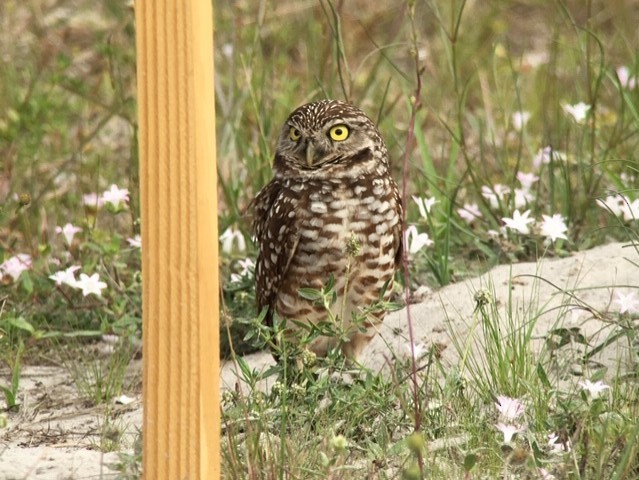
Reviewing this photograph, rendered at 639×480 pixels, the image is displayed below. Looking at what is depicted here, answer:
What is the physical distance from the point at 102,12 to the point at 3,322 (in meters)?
4.22

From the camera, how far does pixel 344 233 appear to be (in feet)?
12.1

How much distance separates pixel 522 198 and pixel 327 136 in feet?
3.79

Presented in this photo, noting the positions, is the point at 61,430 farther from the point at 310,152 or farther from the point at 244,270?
the point at 244,270

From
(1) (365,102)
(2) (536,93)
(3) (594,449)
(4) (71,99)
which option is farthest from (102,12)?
(3) (594,449)

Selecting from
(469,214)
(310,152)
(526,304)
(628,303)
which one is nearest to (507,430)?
(628,303)

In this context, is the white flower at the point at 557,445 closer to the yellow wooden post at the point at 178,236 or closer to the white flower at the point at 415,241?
the yellow wooden post at the point at 178,236

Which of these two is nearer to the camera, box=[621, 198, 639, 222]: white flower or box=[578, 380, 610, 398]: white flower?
box=[578, 380, 610, 398]: white flower

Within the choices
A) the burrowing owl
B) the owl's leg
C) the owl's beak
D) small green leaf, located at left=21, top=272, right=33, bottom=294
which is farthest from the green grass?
the owl's beak

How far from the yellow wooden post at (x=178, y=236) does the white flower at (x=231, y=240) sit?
233 cm

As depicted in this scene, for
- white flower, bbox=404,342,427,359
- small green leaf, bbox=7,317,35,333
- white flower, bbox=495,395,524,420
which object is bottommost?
white flower, bbox=495,395,524,420

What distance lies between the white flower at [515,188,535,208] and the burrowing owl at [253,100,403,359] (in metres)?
0.90

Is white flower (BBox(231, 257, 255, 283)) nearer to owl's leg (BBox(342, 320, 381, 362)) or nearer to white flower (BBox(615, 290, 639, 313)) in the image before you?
owl's leg (BBox(342, 320, 381, 362))

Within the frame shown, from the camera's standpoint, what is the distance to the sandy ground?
328 cm

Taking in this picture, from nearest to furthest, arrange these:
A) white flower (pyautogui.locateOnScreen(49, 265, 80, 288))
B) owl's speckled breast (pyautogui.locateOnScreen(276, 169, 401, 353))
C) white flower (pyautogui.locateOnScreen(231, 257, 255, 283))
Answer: owl's speckled breast (pyautogui.locateOnScreen(276, 169, 401, 353)), white flower (pyautogui.locateOnScreen(49, 265, 80, 288)), white flower (pyautogui.locateOnScreen(231, 257, 255, 283))
